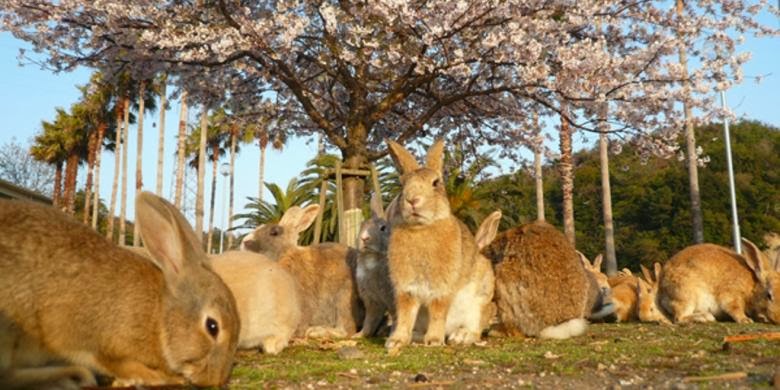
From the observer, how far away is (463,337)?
18.4ft

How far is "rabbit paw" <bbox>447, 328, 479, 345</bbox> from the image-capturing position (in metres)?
5.58

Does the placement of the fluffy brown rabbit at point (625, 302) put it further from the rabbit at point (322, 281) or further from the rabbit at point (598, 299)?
the rabbit at point (322, 281)

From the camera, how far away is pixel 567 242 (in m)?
6.56

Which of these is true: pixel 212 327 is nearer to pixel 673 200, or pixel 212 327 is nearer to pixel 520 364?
pixel 520 364

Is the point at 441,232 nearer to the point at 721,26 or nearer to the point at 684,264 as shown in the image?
the point at 684,264

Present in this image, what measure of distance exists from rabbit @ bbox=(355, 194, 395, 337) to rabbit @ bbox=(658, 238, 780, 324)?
12.4 feet

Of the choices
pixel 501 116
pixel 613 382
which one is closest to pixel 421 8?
pixel 501 116

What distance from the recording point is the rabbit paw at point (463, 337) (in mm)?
5577

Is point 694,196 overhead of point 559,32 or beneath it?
beneath

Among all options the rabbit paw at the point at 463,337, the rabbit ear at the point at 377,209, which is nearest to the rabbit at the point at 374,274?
the rabbit ear at the point at 377,209

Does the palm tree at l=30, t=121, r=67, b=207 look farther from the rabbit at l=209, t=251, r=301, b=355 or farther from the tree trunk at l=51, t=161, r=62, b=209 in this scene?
the rabbit at l=209, t=251, r=301, b=355

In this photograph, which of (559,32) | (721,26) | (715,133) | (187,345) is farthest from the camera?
(715,133)

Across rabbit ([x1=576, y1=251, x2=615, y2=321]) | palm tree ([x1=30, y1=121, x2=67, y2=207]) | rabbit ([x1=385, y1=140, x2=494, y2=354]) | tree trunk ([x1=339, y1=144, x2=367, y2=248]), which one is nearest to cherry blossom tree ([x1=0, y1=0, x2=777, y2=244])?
tree trunk ([x1=339, y1=144, x2=367, y2=248])

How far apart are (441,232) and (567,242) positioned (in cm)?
177
